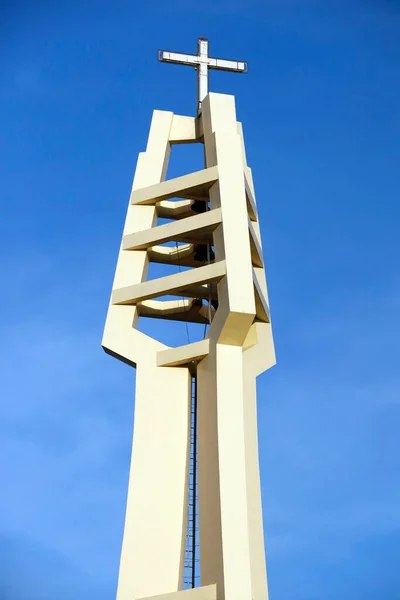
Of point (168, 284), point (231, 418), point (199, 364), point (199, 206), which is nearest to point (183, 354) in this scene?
point (199, 364)

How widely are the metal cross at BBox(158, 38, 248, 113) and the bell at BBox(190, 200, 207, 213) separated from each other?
2.92 m

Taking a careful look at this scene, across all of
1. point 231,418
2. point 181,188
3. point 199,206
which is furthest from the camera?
point 199,206

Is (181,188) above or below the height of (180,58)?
below

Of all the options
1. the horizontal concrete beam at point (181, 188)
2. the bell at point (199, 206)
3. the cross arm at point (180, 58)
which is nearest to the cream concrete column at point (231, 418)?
the horizontal concrete beam at point (181, 188)

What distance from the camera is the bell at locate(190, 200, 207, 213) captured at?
96.3 feet

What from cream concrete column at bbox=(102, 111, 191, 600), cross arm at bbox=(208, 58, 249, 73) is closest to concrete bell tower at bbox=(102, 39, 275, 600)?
cream concrete column at bbox=(102, 111, 191, 600)

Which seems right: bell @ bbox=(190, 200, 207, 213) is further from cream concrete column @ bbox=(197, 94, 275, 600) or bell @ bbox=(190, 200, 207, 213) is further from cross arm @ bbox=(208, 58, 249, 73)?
cross arm @ bbox=(208, 58, 249, 73)

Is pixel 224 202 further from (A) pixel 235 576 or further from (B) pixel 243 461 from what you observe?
(A) pixel 235 576

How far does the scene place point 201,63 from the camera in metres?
30.6

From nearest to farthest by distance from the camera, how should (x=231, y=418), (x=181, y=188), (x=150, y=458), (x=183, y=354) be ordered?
(x=231, y=418), (x=150, y=458), (x=183, y=354), (x=181, y=188)

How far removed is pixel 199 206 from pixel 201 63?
4.64m

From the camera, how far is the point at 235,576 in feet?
70.0

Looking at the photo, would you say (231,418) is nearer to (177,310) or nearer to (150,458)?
(150,458)

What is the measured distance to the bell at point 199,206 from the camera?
2936 centimetres
